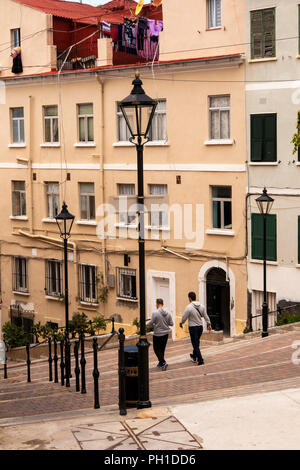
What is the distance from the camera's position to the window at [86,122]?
1247 inches

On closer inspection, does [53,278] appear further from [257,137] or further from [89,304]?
[257,137]

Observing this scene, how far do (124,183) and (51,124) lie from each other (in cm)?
471

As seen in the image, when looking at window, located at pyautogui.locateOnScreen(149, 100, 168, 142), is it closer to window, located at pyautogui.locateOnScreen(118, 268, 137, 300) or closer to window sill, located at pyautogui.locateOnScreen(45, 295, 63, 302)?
window, located at pyautogui.locateOnScreen(118, 268, 137, 300)

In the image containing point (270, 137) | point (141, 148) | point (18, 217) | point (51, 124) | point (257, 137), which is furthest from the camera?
point (18, 217)

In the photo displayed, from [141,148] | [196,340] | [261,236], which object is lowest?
[196,340]

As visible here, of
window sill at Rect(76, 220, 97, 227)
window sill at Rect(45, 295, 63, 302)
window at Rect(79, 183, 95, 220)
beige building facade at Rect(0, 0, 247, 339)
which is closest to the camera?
beige building facade at Rect(0, 0, 247, 339)

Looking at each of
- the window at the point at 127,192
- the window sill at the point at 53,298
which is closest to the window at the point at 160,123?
the window at the point at 127,192

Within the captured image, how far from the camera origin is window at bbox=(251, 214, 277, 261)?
26.2 m

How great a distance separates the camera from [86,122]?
31.8 metres

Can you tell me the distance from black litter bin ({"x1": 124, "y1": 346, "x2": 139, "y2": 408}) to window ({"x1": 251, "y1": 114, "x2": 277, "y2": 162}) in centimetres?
1487

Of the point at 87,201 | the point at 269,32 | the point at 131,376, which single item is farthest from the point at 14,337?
the point at 131,376

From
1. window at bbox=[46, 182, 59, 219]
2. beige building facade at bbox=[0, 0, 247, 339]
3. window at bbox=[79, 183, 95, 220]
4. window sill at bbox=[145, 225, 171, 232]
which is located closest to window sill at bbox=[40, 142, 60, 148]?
beige building facade at bbox=[0, 0, 247, 339]

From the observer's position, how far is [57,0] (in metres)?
38.6
